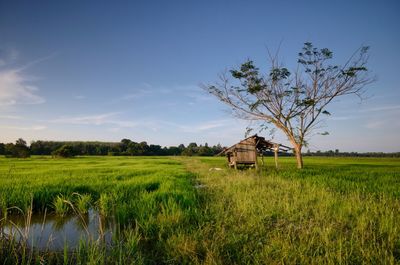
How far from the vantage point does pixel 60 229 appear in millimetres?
5293

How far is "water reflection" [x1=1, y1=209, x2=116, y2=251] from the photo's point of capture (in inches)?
170

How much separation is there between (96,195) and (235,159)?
1584cm

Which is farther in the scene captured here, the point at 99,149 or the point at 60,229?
the point at 99,149

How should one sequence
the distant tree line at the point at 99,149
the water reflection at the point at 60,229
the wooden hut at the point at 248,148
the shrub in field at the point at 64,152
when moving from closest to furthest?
the water reflection at the point at 60,229, the wooden hut at the point at 248,148, the shrub in field at the point at 64,152, the distant tree line at the point at 99,149

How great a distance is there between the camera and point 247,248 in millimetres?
3840

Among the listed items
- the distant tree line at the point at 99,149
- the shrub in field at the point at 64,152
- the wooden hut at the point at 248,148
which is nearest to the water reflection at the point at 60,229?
the wooden hut at the point at 248,148

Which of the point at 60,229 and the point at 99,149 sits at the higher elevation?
the point at 99,149

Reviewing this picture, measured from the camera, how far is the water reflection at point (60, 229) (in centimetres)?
432

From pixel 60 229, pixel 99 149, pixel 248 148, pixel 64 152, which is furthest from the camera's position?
pixel 99 149

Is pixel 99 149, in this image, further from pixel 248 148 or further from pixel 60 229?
pixel 60 229

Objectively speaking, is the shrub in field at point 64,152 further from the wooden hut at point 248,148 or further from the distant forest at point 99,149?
the wooden hut at point 248,148

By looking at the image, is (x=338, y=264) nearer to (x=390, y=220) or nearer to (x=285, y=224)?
(x=285, y=224)

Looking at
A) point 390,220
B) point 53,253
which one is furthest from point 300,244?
point 53,253

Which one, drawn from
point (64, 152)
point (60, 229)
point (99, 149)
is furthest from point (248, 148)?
point (99, 149)
